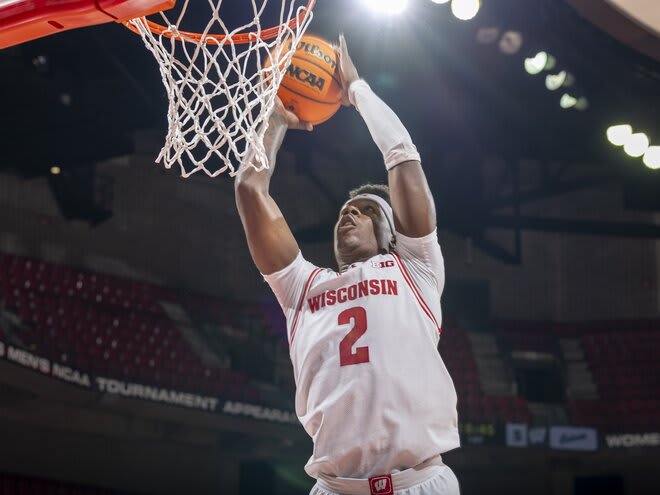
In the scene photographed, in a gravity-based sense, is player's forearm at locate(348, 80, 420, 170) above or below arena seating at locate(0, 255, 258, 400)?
below

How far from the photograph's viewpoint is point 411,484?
2760 mm

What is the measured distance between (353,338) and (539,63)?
25.0 feet

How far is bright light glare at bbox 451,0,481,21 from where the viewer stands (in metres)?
8.63

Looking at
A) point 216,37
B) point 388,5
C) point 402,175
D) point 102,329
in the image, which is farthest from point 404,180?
point 102,329

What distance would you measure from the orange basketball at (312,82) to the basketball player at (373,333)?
0.77ft

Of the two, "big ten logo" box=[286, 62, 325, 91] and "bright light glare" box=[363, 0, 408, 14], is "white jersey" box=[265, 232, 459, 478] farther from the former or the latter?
"bright light glare" box=[363, 0, 408, 14]

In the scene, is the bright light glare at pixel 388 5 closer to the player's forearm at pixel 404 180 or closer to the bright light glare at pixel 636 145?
the bright light glare at pixel 636 145

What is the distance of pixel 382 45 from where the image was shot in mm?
9891

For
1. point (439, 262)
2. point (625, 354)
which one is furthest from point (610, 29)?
point (625, 354)

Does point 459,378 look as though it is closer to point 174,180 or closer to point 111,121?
point 174,180

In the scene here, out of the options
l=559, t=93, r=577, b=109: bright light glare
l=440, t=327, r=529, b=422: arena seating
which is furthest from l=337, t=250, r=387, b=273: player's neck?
l=440, t=327, r=529, b=422: arena seating

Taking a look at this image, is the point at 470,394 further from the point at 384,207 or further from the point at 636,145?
the point at 384,207

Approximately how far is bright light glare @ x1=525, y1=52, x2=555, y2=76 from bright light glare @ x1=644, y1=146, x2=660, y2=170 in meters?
1.72

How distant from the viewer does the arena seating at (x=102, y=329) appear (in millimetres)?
9227
